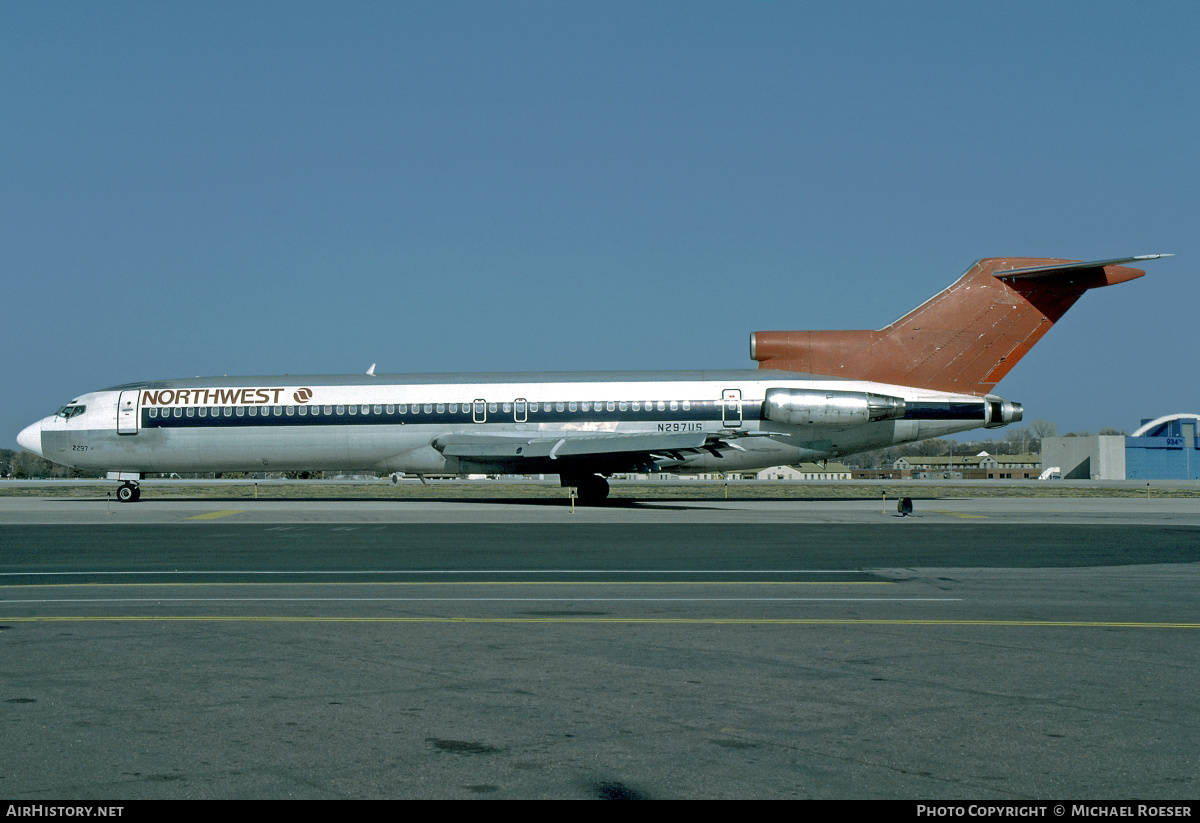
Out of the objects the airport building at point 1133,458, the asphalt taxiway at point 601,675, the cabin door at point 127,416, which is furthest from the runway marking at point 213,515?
the airport building at point 1133,458

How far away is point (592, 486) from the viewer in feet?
99.1

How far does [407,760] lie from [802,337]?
26.8 meters

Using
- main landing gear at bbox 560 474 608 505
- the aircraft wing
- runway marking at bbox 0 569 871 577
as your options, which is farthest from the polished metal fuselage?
runway marking at bbox 0 569 871 577

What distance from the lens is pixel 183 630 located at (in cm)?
884

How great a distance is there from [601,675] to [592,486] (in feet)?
76.1

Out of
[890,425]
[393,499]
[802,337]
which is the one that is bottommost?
[393,499]

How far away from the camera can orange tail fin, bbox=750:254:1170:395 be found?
95.1 feet

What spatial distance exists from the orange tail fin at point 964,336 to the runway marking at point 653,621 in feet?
69.9

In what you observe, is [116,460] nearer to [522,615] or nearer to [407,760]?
[522,615]

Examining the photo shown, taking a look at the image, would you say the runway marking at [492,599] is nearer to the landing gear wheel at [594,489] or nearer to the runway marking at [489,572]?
the runway marking at [489,572]

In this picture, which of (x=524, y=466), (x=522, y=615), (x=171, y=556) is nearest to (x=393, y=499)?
(x=524, y=466)

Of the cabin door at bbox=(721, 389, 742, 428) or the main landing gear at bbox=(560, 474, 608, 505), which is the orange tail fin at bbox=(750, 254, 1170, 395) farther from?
the main landing gear at bbox=(560, 474, 608, 505)

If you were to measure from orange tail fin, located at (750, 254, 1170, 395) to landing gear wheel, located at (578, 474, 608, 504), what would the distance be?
6.73 m

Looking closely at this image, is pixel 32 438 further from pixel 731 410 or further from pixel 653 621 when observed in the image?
pixel 653 621
